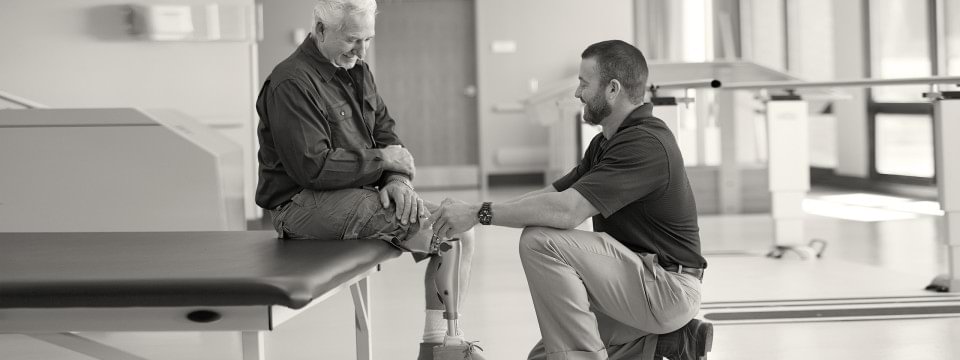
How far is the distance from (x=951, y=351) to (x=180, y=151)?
9.22 feet

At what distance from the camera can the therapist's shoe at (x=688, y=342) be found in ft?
9.62

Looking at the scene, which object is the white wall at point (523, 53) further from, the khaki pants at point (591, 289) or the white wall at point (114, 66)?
the khaki pants at point (591, 289)

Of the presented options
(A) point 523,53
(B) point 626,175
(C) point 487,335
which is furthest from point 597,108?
(A) point 523,53

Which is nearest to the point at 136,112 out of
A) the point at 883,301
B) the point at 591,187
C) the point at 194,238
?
the point at 194,238

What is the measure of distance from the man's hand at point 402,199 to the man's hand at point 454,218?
0.13 meters

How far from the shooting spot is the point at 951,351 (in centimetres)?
364

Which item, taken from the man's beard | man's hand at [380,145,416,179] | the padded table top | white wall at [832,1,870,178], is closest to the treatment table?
the padded table top

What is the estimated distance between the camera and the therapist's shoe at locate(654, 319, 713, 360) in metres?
2.93

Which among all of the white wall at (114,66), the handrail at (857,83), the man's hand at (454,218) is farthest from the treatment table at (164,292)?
the white wall at (114,66)

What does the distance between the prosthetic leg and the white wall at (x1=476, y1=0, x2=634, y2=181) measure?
8.93 meters

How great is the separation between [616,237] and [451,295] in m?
0.53

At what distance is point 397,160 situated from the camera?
3.09 metres

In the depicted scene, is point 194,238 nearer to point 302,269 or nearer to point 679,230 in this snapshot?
point 302,269

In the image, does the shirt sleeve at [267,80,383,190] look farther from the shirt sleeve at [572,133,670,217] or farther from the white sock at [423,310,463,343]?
the shirt sleeve at [572,133,670,217]
